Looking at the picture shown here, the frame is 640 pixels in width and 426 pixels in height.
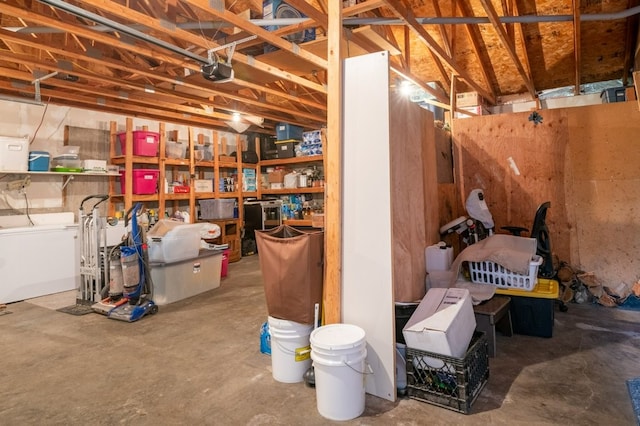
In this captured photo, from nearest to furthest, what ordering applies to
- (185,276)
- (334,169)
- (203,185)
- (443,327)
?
(443,327) → (334,169) → (185,276) → (203,185)

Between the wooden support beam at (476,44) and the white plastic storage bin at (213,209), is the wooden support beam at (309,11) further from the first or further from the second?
the white plastic storage bin at (213,209)

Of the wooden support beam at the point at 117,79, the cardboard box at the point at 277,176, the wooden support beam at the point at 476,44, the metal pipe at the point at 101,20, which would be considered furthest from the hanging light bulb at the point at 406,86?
the cardboard box at the point at 277,176

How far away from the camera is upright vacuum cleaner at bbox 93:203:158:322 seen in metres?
3.87

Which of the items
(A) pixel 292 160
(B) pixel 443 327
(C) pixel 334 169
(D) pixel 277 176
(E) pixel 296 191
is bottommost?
(B) pixel 443 327

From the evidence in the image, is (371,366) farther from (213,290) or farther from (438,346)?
(213,290)

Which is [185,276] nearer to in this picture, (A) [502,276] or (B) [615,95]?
(A) [502,276]

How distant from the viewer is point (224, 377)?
8.46 ft

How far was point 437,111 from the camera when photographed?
19.7 feet

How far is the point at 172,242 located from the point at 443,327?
3.42 meters

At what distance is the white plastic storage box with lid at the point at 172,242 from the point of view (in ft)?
14.3

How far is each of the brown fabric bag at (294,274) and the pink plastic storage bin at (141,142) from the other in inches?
183

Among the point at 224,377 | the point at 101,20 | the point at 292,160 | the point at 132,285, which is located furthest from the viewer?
the point at 292,160

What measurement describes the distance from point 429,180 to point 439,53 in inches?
64.3

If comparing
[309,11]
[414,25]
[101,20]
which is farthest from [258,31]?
[414,25]
